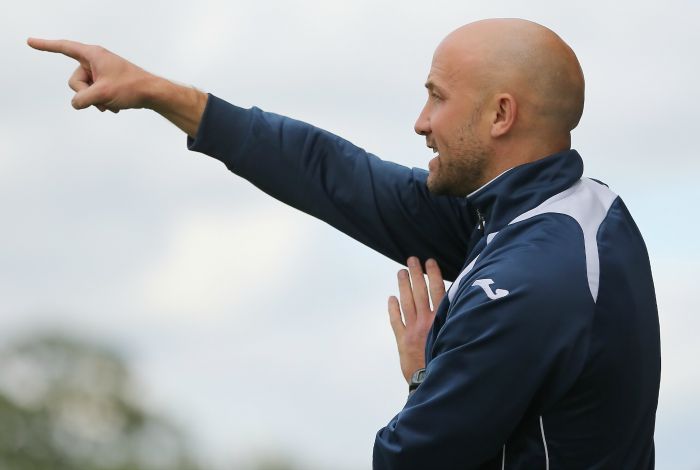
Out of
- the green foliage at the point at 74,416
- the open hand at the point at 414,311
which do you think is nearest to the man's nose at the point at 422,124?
the open hand at the point at 414,311

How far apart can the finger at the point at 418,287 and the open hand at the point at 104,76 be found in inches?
44.3

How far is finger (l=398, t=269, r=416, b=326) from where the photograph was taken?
15.2ft

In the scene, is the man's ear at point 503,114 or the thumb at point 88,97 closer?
the man's ear at point 503,114

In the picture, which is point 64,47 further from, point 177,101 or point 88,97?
point 177,101

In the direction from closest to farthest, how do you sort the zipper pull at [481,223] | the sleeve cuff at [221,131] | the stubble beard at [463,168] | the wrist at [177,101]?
1. the stubble beard at [463,168]
2. the zipper pull at [481,223]
3. the wrist at [177,101]
4. the sleeve cuff at [221,131]

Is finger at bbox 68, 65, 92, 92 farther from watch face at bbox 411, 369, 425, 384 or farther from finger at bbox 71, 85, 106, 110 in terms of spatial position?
watch face at bbox 411, 369, 425, 384

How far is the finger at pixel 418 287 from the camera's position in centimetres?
464

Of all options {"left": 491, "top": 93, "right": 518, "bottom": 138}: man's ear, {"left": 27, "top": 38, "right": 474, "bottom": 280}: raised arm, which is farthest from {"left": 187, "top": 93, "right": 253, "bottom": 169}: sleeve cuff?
{"left": 491, "top": 93, "right": 518, "bottom": 138}: man's ear

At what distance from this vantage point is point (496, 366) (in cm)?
392

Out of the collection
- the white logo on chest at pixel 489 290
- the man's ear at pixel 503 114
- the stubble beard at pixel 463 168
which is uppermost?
the man's ear at pixel 503 114

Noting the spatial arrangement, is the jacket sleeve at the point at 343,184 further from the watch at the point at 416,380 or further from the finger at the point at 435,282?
the watch at the point at 416,380

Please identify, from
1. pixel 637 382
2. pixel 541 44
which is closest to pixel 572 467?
pixel 637 382

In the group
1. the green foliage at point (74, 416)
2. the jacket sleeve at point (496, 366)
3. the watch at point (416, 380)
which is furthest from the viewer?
the green foliage at point (74, 416)

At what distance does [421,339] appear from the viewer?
4.52 meters
